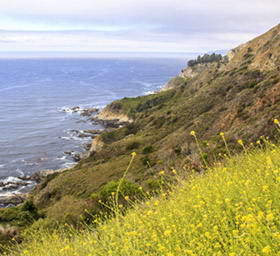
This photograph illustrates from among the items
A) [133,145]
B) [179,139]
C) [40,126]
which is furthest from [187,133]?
[40,126]

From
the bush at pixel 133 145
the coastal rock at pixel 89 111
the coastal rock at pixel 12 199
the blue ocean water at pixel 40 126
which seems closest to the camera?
the coastal rock at pixel 12 199

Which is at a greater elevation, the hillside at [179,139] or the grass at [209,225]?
the grass at [209,225]

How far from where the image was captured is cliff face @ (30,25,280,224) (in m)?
23.8

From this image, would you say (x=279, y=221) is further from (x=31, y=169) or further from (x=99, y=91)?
(x=99, y=91)

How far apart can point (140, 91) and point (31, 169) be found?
105 m

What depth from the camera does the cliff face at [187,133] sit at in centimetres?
A: 2377

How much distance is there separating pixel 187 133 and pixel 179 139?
65.1 inches

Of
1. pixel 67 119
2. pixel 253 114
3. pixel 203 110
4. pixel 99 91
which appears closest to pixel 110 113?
pixel 67 119

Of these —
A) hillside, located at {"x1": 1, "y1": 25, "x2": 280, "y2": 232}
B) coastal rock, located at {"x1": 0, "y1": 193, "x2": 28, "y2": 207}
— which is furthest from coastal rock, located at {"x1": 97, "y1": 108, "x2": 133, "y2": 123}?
coastal rock, located at {"x1": 0, "y1": 193, "x2": 28, "y2": 207}

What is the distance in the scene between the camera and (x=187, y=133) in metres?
37.3

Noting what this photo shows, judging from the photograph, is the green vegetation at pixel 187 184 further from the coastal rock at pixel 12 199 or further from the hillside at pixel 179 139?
the coastal rock at pixel 12 199

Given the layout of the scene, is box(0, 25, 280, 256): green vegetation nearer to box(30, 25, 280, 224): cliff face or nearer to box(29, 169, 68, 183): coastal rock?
box(30, 25, 280, 224): cliff face

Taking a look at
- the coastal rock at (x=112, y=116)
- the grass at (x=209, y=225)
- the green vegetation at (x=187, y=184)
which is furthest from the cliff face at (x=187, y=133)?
the coastal rock at (x=112, y=116)

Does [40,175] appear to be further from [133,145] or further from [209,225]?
[209,225]
